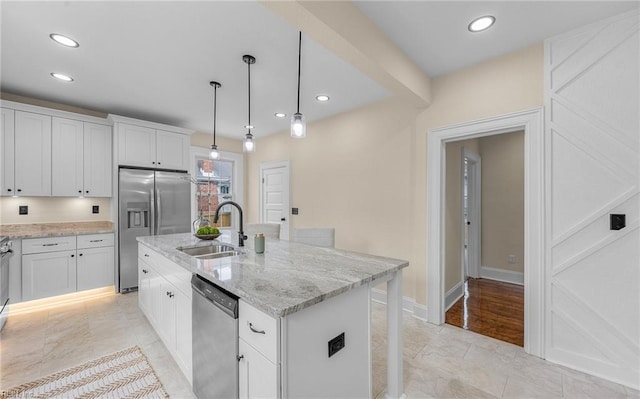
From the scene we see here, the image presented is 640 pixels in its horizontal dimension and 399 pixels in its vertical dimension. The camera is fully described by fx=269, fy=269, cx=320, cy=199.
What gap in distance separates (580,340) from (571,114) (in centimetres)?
174

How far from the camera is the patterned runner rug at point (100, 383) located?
1820 mm

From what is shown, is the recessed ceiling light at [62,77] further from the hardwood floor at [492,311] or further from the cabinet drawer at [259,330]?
the hardwood floor at [492,311]

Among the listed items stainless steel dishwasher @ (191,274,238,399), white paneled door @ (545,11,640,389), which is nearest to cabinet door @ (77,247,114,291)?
stainless steel dishwasher @ (191,274,238,399)

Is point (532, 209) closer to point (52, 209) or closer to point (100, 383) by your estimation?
point (100, 383)

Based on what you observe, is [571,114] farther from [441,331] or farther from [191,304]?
[191,304]

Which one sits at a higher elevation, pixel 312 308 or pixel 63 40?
pixel 63 40

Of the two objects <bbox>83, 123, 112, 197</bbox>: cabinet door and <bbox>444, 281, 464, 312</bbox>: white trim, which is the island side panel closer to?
<bbox>444, 281, 464, 312</bbox>: white trim

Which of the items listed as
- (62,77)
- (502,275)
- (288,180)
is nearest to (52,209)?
(62,77)

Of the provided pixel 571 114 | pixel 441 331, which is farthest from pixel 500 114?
pixel 441 331

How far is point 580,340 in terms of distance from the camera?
2.05 metres

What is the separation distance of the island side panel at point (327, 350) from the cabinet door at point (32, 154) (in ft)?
13.6

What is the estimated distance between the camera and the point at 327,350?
1281 millimetres

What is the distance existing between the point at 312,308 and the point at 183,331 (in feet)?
3.93

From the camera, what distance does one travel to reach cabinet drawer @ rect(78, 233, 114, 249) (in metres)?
3.53
